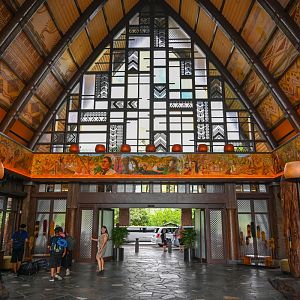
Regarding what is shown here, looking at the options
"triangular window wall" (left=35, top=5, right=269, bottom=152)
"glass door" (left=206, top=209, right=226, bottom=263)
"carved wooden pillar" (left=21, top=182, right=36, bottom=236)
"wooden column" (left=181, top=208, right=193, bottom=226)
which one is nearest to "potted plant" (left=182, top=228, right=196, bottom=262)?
"glass door" (left=206, top=209, right=226, bottom=263)

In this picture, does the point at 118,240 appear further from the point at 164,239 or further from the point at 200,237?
the point at 164,239

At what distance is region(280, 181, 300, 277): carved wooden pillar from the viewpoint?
254 inches

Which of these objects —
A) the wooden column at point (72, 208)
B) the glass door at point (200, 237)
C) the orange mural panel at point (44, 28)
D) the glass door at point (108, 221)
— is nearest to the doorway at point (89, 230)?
the glass door at point (108, 221)

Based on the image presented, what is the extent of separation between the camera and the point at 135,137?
46.2 ft

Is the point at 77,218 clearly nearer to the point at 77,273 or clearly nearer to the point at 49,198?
the point at 49,198

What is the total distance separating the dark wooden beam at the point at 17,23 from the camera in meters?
9.70

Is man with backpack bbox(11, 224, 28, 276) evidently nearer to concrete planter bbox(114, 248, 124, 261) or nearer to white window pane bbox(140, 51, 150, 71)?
concrete planter bbox(114, 248, 124, 261)

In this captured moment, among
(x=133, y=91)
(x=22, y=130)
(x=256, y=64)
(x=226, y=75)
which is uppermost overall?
(x=226, y=75)

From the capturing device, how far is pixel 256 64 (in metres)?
11.8

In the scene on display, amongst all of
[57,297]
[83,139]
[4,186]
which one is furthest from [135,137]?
[57,297]

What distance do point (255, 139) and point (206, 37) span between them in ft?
16.8

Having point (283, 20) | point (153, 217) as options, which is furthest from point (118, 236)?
point (153, 217)

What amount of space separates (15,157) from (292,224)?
966cm

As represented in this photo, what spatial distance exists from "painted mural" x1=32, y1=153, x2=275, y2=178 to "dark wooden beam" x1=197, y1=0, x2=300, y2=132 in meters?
2.58
